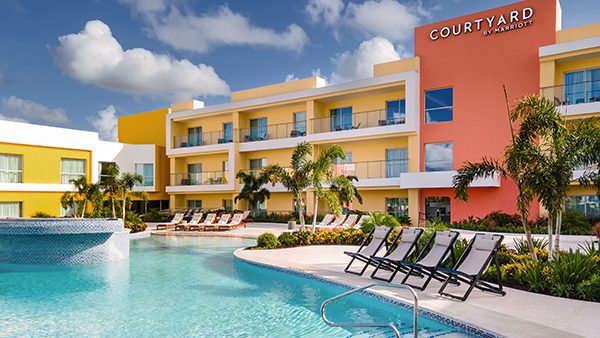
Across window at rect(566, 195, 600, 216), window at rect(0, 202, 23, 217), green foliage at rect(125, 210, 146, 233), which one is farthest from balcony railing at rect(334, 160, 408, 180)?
window at rect(0, 202, 23, 217)

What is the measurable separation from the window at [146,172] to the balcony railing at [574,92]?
27.5 metres

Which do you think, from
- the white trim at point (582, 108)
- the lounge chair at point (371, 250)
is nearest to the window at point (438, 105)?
the white trim at point (582, 108)

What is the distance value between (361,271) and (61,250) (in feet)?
28.7

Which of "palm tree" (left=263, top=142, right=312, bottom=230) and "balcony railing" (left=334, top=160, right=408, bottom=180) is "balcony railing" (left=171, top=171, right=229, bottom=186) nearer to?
"balcony railing" (left=334, top=160, right=408, bottom=180)

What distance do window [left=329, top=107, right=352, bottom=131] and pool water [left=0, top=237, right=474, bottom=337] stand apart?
702 inches

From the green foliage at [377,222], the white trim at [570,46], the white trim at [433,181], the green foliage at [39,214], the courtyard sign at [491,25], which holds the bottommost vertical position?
the green foliage at [39,214]

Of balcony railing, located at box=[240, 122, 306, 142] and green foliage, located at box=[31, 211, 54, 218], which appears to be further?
balcony railing, located at box=[240, 122, 306, 142]

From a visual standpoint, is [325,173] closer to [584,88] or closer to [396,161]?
[396,161]

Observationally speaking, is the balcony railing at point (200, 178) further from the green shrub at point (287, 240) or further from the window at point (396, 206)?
the green shrub at point (287, 240)

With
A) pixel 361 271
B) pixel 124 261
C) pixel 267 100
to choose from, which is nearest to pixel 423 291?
pixel 361 271

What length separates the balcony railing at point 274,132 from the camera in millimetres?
31472

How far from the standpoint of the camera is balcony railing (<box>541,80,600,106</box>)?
2203cm

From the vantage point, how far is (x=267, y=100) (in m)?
32.2

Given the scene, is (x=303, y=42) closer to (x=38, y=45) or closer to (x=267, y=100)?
(x=267, y=100)
